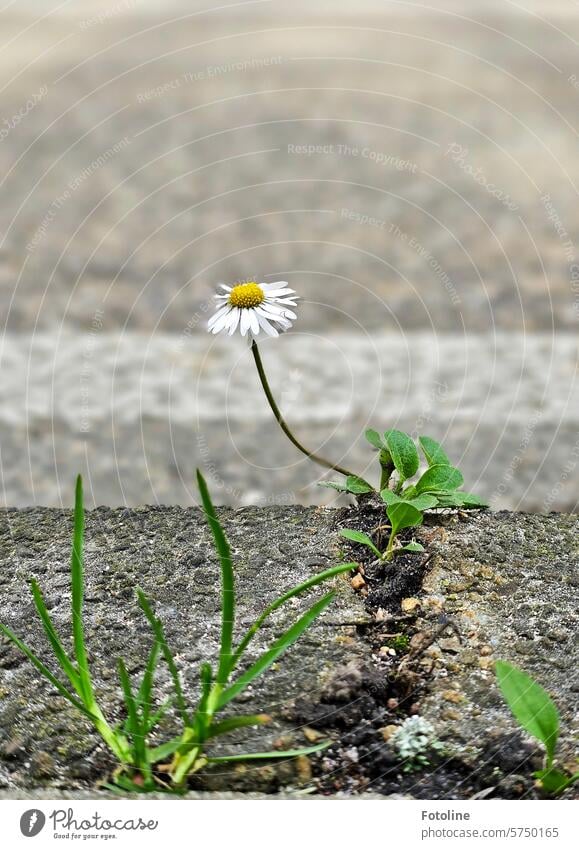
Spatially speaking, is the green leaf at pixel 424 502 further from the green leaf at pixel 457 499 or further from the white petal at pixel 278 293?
the white petal at pixel 278 293

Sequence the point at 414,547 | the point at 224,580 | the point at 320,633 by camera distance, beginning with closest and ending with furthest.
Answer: the point at 224,580
the point at 320,633
the point at 414,547

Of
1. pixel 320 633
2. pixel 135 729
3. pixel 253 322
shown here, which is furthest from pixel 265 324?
pixel 135 729

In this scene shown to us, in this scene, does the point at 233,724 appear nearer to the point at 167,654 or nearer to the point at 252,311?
the point at 167,654
